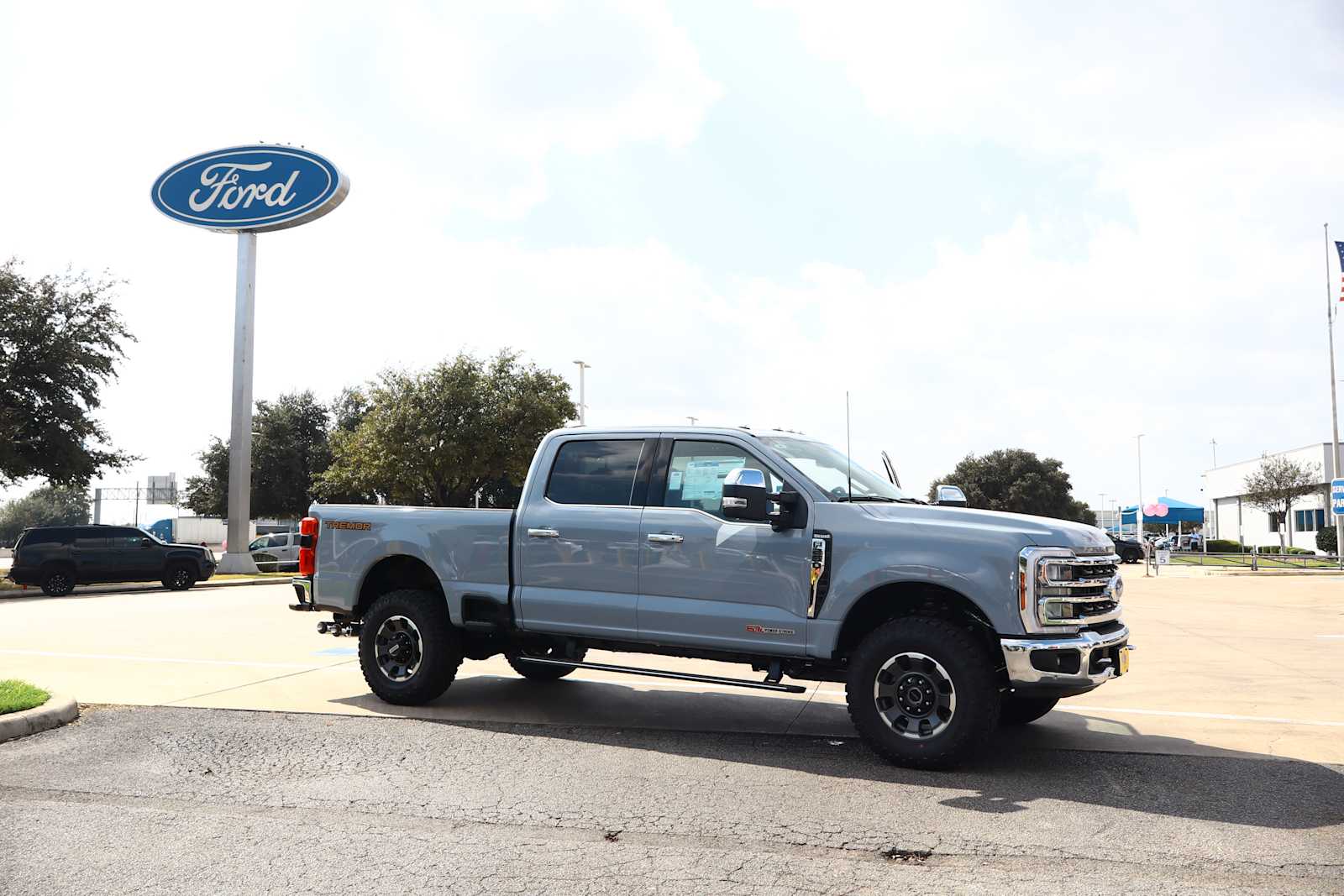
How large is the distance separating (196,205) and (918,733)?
32.7 m

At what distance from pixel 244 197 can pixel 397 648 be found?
28.7 metres

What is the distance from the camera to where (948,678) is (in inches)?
247

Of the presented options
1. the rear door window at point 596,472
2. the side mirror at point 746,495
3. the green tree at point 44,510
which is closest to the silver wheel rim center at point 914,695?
the side mirror at point 746,495

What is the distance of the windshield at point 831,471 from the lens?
7246mm

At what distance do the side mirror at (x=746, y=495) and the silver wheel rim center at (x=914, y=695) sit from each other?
121cm

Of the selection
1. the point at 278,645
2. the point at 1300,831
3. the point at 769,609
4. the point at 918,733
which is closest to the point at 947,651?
the point at 918,733

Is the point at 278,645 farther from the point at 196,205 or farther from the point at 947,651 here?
the point at 196,205

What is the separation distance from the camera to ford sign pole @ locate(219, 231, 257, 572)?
109 ft

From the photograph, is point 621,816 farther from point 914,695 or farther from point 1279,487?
point 1279,487

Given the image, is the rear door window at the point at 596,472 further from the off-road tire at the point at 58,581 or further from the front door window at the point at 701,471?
the off-road tire at the point at 58,581

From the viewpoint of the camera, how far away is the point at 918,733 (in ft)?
20.9

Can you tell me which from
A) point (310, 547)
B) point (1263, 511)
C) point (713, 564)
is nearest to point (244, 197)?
point (310, 547)

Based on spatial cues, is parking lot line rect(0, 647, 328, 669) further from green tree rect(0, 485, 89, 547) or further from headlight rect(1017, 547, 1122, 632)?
green tree rect(0, 485, 89, 547)

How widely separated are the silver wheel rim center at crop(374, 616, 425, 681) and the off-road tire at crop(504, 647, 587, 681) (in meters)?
0.77
